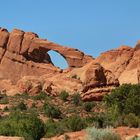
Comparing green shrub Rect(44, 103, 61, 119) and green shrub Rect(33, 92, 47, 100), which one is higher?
green shrub Rect(33, 92, 47, 100)

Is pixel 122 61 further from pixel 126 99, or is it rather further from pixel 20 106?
pixel 126 99

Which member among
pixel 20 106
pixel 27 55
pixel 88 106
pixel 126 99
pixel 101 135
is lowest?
pixel 101 135

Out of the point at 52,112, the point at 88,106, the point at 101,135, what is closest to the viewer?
the point at 101,135

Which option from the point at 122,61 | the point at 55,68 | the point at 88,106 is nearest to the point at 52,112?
the point at 88,106

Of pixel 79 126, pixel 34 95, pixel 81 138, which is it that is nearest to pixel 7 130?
pixel 79 126

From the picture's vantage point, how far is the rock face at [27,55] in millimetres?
93625

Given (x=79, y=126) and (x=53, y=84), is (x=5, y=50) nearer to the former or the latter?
(x=53, y=84)

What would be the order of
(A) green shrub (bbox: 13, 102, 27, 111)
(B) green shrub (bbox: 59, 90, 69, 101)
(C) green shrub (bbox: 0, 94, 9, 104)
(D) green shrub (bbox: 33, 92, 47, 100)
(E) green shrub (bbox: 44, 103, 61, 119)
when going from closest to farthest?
1. (E) green shrub (bbox: 44, 103, 61, 119)
2. (A) green shrub (bbox: 13, 102, 27, 111)
3. (C) green shrub (bbox: 0, 94, 9, 104)
4. (D) green shrub (bbox: 33, 92, 47, 100)
5. (B) green shrub (bbox: 59, 90, 69, 101)

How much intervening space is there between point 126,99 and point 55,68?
44875 millimetres

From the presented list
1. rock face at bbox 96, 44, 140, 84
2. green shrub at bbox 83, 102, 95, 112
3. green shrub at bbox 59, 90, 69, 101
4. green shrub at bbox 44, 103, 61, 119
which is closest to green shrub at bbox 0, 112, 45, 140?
green shrub at bbox 44, 103, 61, 119

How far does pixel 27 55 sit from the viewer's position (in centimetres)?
9656

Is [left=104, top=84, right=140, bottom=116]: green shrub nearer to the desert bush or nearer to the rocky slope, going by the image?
the desert bush

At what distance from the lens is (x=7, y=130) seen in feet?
127

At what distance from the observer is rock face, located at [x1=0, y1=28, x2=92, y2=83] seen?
93625mm
